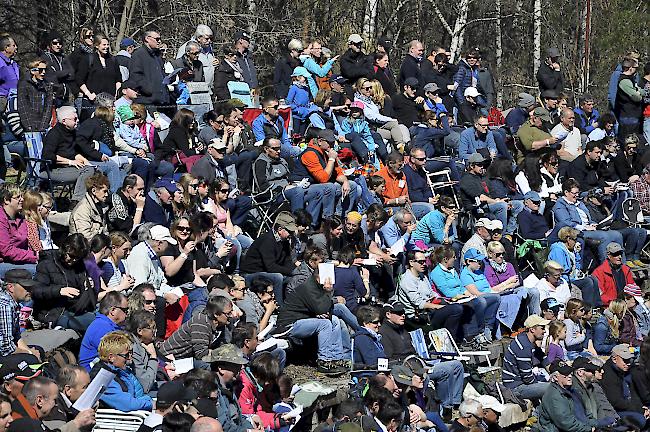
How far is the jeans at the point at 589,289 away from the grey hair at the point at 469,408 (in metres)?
4.07

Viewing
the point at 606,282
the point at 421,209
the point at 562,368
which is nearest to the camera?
the point at 562,368

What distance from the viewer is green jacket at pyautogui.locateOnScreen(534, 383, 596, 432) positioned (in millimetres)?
11867

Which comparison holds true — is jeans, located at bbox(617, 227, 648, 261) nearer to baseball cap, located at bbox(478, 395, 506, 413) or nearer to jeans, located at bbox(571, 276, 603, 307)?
jeans, located at bbox(571, 276, 603, 307)

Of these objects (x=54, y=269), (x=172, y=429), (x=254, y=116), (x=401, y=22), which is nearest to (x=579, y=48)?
(x=401, y=22)

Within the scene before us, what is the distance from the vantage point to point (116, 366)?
356 inches

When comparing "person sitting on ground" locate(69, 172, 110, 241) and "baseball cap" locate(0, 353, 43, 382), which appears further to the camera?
"person sitting on ground" locate(69, 172, 110, 241)

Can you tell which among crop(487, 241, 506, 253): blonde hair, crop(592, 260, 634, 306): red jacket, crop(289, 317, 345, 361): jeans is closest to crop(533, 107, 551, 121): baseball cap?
crop(592, 260, 634, 306): red jacket

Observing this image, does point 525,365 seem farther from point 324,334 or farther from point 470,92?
point 470,92

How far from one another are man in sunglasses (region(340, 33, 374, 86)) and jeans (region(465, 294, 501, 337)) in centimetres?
532

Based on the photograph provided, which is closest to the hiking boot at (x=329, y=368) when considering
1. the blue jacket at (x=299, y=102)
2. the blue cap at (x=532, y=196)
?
the blue jacket at (x=299, y=102)

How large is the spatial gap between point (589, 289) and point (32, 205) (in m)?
7.28

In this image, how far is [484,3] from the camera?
34.6m

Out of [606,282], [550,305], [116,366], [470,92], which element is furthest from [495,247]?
[116,366]

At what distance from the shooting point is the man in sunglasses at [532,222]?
1638cm
